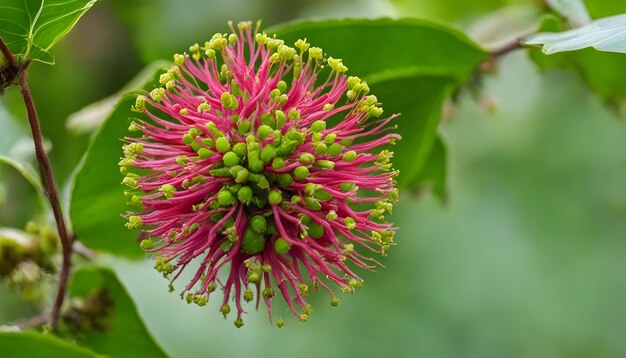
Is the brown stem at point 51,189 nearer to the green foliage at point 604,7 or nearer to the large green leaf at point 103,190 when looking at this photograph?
the large green leaf at point 103,190

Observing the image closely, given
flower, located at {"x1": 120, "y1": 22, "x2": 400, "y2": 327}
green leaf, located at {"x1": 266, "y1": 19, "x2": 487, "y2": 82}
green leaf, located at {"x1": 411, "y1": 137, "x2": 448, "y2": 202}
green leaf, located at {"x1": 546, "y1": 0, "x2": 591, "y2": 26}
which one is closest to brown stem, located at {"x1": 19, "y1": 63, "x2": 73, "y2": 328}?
flower, located at {"x1": 120, "y1": 22, "x2": 400, "y2": 327}

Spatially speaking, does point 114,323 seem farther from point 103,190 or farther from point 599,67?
point 599,67

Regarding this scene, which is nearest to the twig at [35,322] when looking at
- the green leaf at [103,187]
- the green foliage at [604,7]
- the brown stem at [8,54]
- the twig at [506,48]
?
the green leaf at [103,187]

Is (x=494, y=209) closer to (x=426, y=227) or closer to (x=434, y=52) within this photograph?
(x=426, y=227)

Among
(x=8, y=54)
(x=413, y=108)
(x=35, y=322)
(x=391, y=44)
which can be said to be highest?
(x=8, y=54)

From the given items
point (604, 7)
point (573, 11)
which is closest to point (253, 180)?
point (573, 11)

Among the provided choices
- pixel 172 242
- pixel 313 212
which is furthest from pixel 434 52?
pixel 172 242
